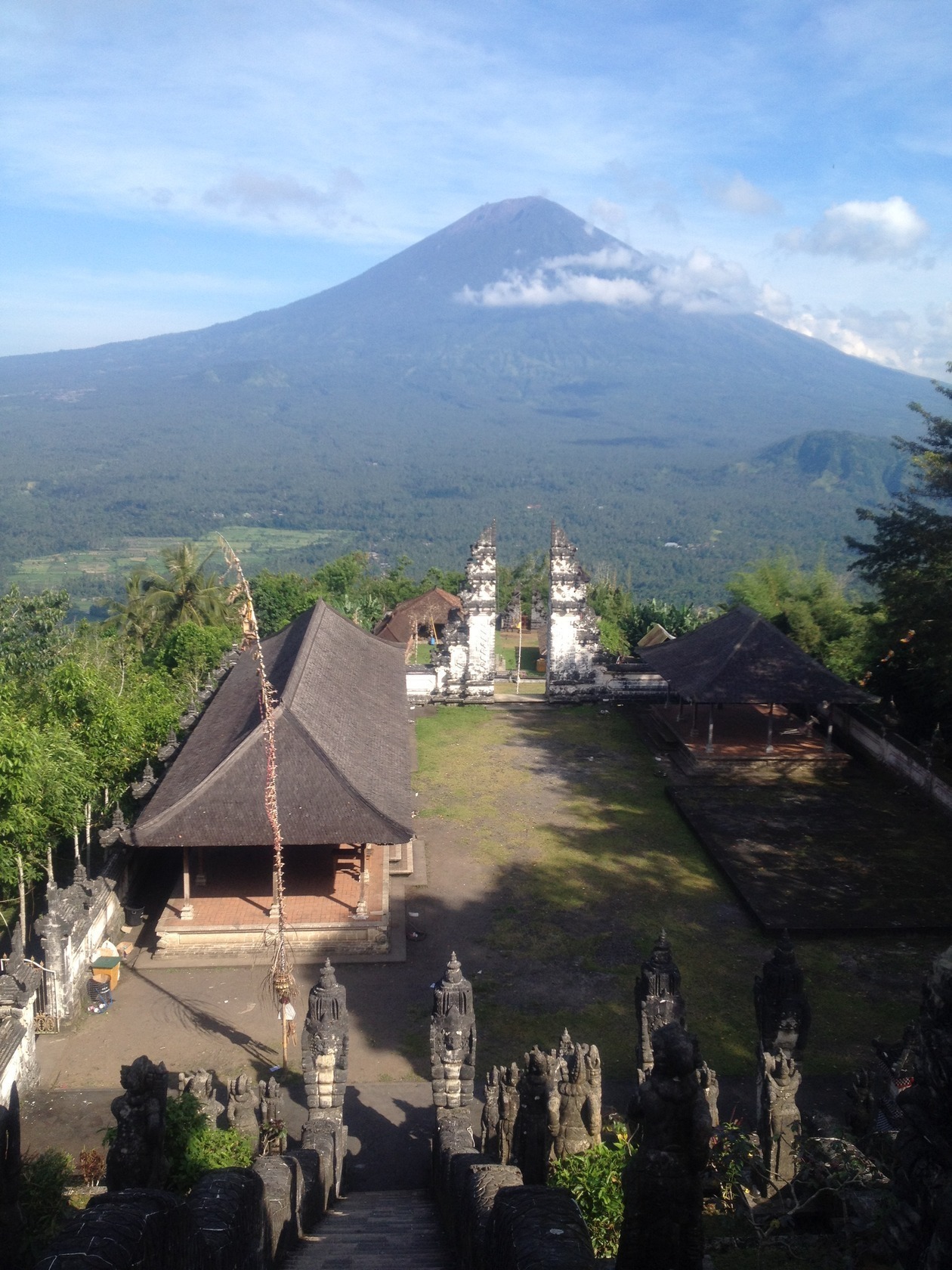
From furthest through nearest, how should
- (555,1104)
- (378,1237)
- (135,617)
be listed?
(135,617)
(555,1104)
(378,1237)

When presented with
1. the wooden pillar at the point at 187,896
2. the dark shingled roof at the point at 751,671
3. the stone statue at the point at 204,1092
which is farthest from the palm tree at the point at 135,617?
the stone statue at the point at 204,1092

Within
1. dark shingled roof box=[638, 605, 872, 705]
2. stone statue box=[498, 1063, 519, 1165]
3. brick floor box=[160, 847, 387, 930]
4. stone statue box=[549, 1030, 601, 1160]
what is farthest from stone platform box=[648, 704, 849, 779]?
stone statue box=[498, 1063, 519, 1165]

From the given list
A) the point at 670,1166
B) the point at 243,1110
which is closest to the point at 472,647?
the point at 243,1110

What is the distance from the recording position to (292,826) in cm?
1320

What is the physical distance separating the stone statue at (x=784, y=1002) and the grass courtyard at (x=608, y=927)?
1.66m

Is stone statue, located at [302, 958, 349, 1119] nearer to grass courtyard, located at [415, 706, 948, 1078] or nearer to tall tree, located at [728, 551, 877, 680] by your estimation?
grass courtyard, located at [415, 706, 948, 1078]

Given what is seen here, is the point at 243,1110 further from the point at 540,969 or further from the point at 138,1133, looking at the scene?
the point at 540,969

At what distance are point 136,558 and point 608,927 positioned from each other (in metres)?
105

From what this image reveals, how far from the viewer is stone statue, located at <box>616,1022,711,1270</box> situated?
425 centimetres

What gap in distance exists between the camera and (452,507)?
144 metres

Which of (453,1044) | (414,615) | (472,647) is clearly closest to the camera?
(453,1044)

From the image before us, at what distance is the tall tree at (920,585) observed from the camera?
17.4m

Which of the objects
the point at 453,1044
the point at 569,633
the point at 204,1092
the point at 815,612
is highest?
the point at 815,612

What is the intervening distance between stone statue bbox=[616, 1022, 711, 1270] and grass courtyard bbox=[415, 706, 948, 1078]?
22.7ft
